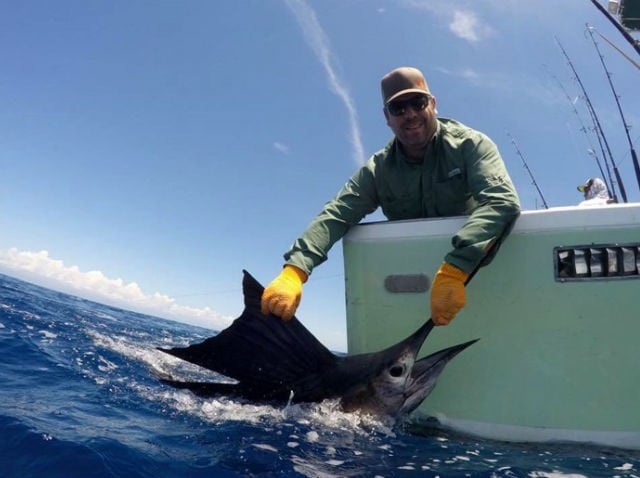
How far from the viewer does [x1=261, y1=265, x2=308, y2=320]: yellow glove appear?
8.99 feet

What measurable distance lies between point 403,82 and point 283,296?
5.27 feet

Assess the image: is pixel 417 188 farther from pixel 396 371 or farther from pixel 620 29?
pixel 620 29

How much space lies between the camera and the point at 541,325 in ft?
8.39

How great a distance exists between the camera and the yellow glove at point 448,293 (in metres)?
2.45

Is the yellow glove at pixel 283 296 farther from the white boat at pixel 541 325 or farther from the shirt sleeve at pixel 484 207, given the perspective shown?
the shirt sleeve at pixel 484 207

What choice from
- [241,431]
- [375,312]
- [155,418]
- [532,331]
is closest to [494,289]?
[532,331]

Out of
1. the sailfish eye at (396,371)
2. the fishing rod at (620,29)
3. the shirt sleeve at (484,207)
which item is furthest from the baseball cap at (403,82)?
the fishing rod at (620,29)

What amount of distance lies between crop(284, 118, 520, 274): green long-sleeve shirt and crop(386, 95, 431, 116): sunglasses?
233mm

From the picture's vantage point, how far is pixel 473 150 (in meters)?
2.97

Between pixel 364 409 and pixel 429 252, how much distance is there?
985 mm

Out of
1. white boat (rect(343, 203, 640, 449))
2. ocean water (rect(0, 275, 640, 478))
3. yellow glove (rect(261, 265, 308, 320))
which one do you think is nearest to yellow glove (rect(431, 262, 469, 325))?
white boat (rect(343, 203, 640, 449))

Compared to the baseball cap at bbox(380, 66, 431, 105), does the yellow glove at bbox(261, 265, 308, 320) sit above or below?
below

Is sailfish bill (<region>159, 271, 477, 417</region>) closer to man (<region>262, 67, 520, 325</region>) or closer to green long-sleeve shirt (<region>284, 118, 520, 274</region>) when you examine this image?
man (<region>262, 67, 520, 325</region>)

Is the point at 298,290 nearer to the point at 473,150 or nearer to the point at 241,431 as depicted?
the point at 241,431
